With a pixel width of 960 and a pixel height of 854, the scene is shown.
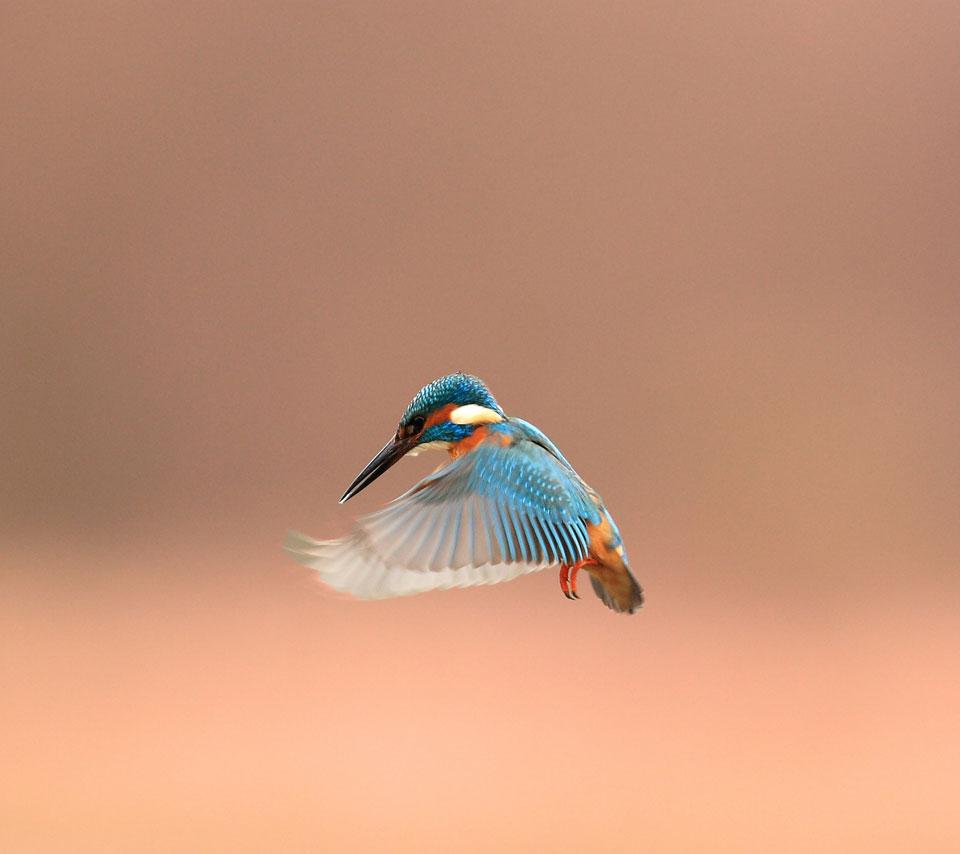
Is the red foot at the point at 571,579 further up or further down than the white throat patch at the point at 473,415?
further down

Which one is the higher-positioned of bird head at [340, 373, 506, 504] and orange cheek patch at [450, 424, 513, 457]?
bird head at [340, 373, 506, 504]
